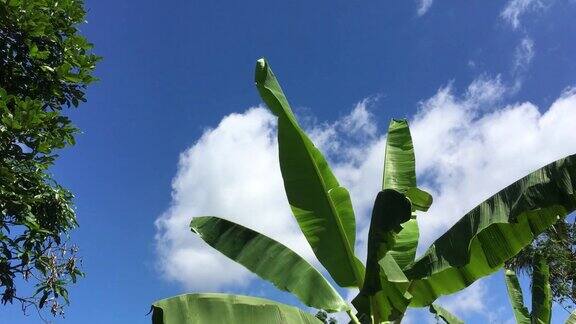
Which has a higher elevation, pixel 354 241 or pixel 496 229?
pixel 354 241

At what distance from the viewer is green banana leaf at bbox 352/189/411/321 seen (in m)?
3.45

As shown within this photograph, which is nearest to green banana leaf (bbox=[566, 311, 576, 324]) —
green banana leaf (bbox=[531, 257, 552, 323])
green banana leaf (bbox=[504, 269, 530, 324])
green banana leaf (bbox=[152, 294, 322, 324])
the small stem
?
green banana leaf (bbox=[531, 257, 552, 323])

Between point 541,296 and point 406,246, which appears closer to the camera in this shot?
point 406,246

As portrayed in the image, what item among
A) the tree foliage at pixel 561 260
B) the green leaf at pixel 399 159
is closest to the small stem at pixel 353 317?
the green leaf at pixel 399 159

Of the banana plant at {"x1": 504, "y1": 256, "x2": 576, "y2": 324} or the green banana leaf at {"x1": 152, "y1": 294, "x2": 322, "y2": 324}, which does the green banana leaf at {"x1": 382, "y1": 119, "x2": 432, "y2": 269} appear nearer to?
the green banana leaf at {"x1": 152, "y1": 294, "x2": 322, "y2": 324}

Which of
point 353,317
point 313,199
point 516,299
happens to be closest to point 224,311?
point 353,317

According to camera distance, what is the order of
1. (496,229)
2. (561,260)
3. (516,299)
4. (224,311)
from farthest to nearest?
1. (561,260)
2. (516,299)
3. (496,229)
4. (224,311)

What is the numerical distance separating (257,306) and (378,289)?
834 mm

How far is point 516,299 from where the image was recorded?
7.45 m

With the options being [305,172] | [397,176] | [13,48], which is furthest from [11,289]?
[397,176]

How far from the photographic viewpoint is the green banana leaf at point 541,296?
272 inches

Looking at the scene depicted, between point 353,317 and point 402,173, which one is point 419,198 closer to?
point 353,317

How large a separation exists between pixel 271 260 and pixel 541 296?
3.94 metres

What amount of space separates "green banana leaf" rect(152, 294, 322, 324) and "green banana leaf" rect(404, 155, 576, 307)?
1.13m
